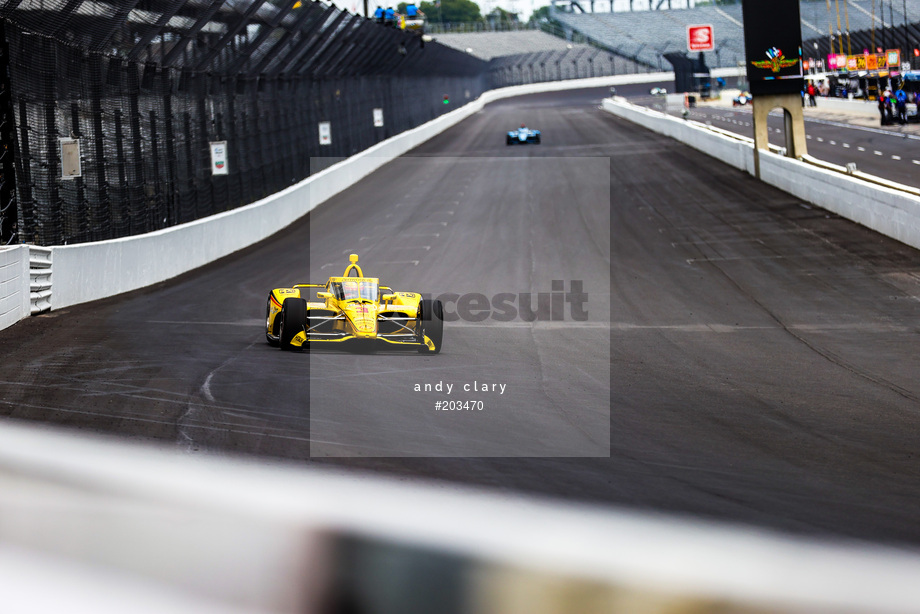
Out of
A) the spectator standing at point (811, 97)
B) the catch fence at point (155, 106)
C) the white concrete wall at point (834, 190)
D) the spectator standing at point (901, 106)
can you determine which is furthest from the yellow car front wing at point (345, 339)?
the spectator standing at point (811, 97)

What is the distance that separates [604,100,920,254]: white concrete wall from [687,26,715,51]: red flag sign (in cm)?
5997

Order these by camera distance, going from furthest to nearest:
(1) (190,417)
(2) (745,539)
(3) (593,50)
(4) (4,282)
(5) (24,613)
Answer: (3) (593,50)
(4) (4,282)
(1) (190,417)
(5) (24,613)
(2) (745,539)

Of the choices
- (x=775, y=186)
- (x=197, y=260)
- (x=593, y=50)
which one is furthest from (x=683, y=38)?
(x=197, y=260)

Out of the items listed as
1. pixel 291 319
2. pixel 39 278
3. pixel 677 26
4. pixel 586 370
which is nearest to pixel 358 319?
pixel 291 319

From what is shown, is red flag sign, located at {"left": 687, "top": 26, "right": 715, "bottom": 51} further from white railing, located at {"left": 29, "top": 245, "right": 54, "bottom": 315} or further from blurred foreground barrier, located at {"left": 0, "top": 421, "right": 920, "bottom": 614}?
blurred foreground barrier, located at {"left": 0, "top": 421, "right": 920, "bottom": 614}

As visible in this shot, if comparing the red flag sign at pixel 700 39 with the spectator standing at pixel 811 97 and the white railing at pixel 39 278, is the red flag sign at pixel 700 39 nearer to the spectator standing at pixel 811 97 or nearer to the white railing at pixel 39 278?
the spectator standing at pixel 811 97

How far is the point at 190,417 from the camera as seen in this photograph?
8.50 meters

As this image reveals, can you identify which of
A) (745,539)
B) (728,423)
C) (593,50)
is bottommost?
(728,423)

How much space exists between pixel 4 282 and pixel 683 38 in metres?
132

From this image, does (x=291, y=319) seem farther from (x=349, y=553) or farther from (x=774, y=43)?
(x=774, y=43)

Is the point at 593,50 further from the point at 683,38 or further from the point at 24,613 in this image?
the point at 24,613

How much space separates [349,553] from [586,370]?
983cm

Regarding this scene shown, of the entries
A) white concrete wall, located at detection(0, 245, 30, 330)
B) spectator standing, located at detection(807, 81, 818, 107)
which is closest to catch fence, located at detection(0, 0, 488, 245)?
white concrete wall, located at detection(0, 245, 30, 330)

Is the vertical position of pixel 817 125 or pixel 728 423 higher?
pixel 817 125
